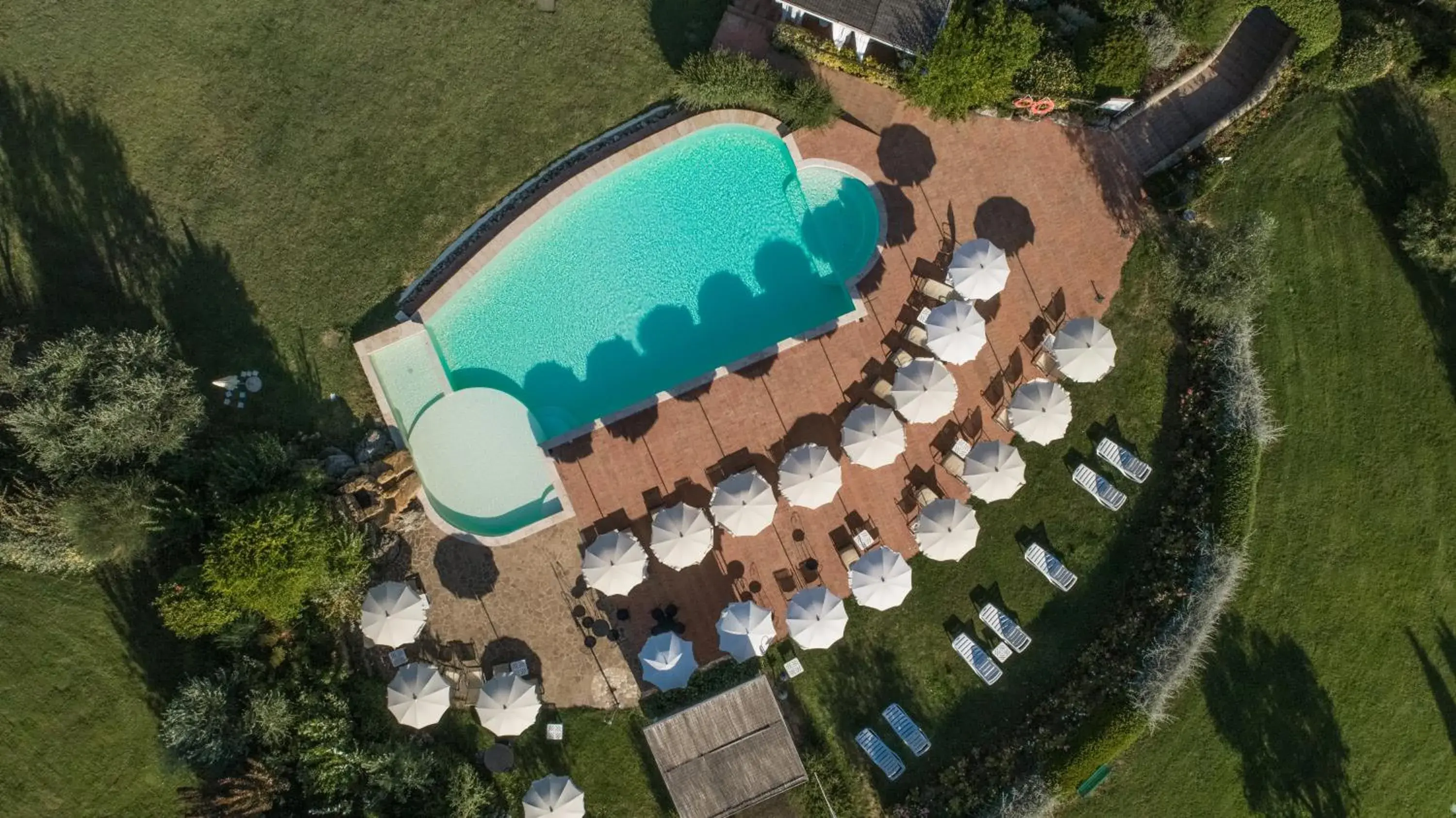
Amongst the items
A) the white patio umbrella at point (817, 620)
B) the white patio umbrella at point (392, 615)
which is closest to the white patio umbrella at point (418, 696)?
the white patio umbrella at point (392, 615)

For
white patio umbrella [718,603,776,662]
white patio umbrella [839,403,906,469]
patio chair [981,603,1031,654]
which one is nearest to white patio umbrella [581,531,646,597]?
white patio umbrella [718,603,776,662]

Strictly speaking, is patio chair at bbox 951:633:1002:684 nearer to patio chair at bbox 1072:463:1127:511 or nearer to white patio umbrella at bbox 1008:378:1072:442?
patio chair at bbox 1072:463:1127:511

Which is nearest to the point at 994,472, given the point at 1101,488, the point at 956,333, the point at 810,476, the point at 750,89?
the point at 1101,488

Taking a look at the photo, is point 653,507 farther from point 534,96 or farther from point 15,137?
point 15,137

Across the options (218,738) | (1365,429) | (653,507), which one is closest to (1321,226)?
(1365,429)

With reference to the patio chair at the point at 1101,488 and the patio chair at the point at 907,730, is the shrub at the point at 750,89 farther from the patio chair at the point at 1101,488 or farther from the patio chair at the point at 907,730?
the patio chair at the point at 907,730

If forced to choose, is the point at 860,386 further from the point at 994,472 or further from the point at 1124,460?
the point at 1124,460
